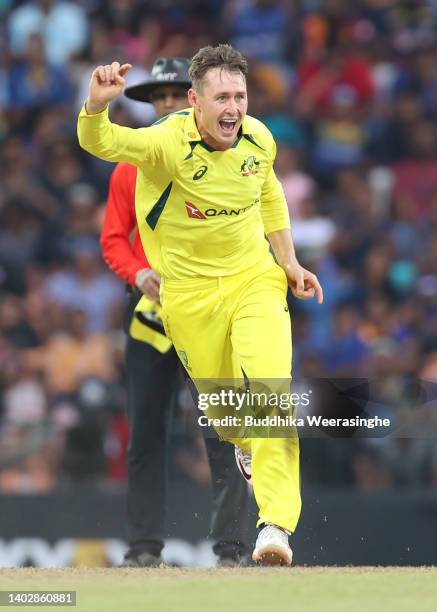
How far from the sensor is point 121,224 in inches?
299

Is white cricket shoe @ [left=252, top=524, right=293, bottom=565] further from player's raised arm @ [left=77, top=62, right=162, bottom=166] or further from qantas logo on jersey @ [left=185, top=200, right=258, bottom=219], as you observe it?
player's raised arm @ [left=77, top=62, right=162, bottom=166]

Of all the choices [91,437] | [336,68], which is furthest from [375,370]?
[336,68]

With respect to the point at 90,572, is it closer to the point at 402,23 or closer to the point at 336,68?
the point at 336,68

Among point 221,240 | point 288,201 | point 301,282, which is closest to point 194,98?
point 221,240

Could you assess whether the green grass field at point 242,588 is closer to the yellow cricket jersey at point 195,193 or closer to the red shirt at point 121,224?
the yellow cricket jersey at point 195,193

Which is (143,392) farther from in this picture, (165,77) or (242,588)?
(242,588)

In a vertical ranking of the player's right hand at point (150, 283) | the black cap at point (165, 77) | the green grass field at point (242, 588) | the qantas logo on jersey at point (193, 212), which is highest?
the black cap at point (165, 77)

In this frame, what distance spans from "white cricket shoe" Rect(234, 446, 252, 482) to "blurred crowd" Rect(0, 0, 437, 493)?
166 centimetres

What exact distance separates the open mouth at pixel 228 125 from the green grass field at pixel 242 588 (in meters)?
1.97

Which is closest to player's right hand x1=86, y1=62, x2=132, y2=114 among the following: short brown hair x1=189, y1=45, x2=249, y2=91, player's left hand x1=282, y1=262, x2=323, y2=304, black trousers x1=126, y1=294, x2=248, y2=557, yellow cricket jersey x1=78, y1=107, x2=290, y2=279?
yellow cricket jersey x1=78, y1=107, x2=290, y2=279

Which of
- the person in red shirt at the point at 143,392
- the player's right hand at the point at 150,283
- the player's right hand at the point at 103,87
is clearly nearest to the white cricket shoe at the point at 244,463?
the person in red shirt at the point at 143,392

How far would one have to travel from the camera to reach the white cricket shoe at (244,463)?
692cm

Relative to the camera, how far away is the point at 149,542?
297 inches

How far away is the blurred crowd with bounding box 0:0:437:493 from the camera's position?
399 inches
